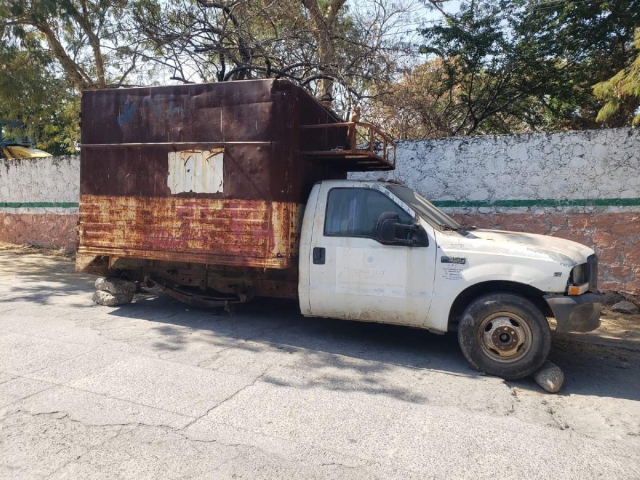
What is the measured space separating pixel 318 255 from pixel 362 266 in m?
0.51

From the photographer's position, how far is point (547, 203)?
745 centimetres

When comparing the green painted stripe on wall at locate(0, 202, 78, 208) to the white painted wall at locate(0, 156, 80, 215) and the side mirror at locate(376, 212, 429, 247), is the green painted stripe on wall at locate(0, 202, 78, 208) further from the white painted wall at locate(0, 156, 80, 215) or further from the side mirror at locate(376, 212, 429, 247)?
the side mirror at locate(376, 212, 429, 247)

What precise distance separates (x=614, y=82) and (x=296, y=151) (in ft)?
20.9

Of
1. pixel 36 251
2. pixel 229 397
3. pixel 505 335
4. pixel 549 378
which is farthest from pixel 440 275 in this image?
pixel 36 251

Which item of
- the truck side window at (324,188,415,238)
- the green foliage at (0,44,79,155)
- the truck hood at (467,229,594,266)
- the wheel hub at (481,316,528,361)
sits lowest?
the wheel hub at (481,316,528,361)

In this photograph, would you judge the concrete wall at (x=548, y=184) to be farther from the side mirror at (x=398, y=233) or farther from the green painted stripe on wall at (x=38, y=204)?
the green painted stripe on wall at (x=38, y=204)

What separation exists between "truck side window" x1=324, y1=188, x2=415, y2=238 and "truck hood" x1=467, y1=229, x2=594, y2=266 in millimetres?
887

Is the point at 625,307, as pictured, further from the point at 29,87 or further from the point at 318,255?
the point at 29,87

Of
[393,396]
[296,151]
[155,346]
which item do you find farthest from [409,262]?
[155,346]

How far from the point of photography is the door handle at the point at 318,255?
5.10m

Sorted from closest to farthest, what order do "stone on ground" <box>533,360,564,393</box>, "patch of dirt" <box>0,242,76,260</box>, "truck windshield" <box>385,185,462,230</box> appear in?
"stone on ground" <box>533,360,564,393</box> < "truck windshield" <box>385,185,462,230</box> < "patch of dirt" <box>0,242,76,260</box>

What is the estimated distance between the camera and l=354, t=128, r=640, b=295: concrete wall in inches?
279

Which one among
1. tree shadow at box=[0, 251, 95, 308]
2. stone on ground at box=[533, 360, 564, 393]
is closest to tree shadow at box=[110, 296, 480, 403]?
stone on ground at box=[533, 360, 564, 393]

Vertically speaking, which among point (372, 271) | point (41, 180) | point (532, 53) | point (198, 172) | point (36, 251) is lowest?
point (36, 251)
